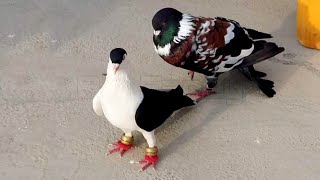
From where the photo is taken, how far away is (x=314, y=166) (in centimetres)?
250

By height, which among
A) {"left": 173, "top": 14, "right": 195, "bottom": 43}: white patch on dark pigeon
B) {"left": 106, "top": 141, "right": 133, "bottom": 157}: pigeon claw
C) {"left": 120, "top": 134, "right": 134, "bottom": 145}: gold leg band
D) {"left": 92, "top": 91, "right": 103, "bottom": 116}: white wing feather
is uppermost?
{"left": 173, "top": 14, "right": 195, "bottom": 43}: white patch on dark pigeon

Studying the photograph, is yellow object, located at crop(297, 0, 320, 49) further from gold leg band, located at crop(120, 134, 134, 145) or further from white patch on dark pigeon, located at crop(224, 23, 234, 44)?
gold leg band, located at crop(120, 134, 134, 145)

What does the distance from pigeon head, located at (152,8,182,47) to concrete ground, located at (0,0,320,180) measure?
39 centimetres

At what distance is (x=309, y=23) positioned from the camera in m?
3.16

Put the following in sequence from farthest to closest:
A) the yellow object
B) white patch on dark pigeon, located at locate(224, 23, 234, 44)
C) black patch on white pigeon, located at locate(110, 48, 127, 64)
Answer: the yellow object < white patch on dark pigeon, located at locate(224, 23, 234, 44) < black patch on white pigeon, located at locate(110, 48, 127, 64)

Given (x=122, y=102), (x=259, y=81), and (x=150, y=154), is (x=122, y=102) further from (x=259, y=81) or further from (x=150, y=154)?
(x=259, y=81)

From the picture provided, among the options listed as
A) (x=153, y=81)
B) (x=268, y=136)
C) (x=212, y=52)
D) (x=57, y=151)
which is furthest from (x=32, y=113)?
(x=268, y=136)

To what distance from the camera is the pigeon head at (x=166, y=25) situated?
8.46 feet

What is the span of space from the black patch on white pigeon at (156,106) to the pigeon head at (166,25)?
0.72ft

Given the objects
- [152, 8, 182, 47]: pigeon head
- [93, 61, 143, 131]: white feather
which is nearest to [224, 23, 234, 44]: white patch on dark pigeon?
[152, 8, 182, 47]: pigeon head

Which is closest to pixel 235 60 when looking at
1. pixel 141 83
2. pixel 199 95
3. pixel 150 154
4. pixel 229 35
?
pixel 229 35

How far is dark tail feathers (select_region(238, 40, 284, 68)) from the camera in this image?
2.81 metres

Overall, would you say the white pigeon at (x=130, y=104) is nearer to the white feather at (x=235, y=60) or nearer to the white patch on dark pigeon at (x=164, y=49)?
the white patch on dark pigeon at (x=164, y=49)

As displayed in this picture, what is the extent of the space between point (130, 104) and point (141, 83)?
652mm
